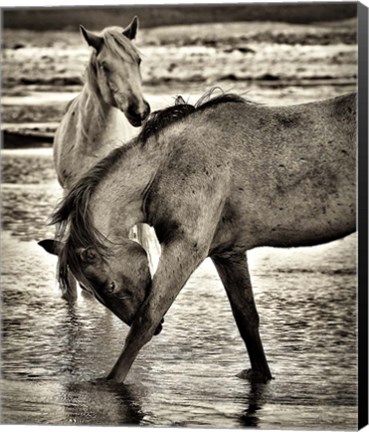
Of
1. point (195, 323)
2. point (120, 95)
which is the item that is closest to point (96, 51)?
point (120, 95)

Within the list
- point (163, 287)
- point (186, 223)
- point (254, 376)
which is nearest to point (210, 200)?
point (186, 223)

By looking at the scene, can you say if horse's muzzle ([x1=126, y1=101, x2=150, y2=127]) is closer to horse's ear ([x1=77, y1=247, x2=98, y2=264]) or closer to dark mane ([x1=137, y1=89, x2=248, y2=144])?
dark mane ([x1=137, y1=89, x2=248, y2=144])

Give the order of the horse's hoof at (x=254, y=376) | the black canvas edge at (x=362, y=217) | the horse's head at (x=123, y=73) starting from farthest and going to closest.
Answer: the horse's head at (x=123, y=73), the horse's hoof at (x=254, y=376), the black canvas edge at (x=362, y=217)

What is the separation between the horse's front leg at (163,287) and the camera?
580 centimetres

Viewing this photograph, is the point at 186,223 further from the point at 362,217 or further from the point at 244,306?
the point at 362,217

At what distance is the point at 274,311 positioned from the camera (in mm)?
5930

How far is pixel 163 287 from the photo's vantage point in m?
5.85

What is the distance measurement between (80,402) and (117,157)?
1115 mm

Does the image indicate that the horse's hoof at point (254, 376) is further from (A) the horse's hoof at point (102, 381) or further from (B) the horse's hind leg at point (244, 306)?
(A) the horse's hoof at point (102, 381)

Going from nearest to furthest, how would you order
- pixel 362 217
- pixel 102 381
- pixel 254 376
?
pixel 362 217 < pixel 254 376 < pixel 102 381

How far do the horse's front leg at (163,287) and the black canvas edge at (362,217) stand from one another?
2.26 ft

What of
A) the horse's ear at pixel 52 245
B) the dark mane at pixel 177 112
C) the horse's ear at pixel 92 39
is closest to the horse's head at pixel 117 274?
the horse's ear at pixel 52 245

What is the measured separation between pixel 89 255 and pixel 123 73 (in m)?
0.85

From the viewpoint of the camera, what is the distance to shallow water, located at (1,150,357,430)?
5824 millimetres
